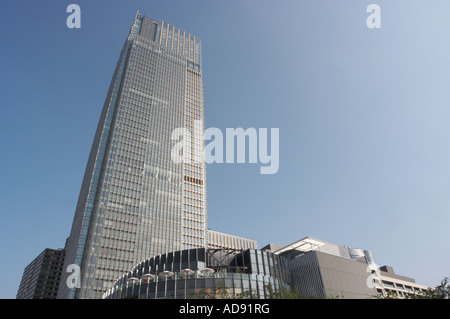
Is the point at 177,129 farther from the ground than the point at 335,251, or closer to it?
farther from the ground

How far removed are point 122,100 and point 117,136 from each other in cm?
2203

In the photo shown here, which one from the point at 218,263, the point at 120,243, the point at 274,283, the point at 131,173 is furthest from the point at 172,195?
the point at 274,283

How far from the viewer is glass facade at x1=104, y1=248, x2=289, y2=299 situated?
54.4 meters

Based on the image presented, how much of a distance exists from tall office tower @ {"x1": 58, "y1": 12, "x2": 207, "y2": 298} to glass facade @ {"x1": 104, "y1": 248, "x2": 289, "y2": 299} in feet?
185

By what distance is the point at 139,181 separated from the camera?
14812cm

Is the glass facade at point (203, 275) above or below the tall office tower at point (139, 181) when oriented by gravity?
below

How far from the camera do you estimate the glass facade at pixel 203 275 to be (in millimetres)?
54375

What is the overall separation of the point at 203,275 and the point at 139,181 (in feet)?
328

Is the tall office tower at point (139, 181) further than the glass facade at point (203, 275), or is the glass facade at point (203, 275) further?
the tall office tower at point (139, 181)

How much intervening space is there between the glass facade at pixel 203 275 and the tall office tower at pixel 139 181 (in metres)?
56.5

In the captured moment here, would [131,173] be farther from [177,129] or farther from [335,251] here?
[335,251]

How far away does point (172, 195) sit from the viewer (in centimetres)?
15388
